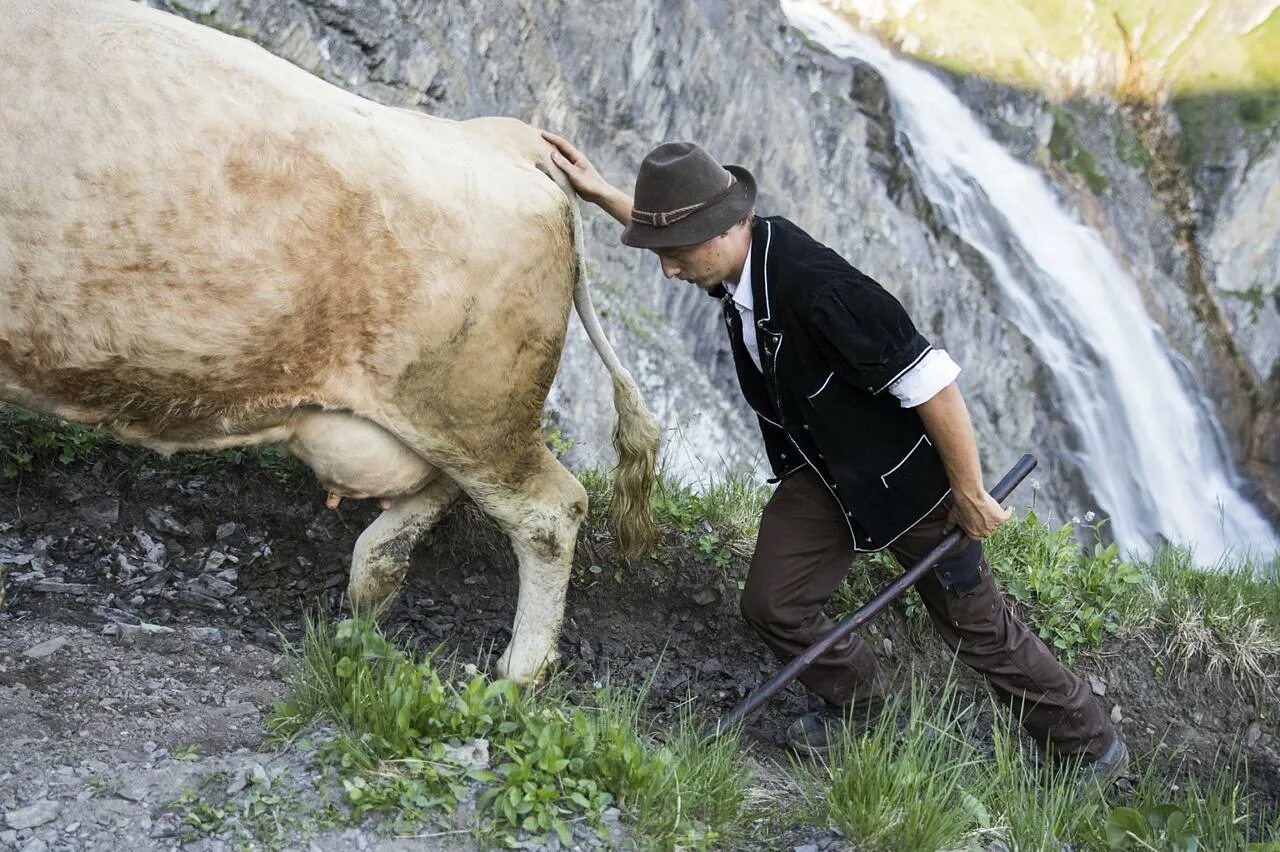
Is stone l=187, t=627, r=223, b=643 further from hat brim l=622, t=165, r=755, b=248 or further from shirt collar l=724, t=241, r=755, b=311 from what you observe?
shirt collar l=724, t=241, r=755, b=311

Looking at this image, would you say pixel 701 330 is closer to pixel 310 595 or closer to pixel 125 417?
pixel 310 595

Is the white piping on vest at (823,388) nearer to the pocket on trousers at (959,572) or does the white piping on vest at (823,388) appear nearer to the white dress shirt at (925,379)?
the white dress shirt at (925,379)

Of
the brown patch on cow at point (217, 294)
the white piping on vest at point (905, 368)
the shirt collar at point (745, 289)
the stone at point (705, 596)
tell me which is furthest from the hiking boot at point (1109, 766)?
the brown patch on cow at point (217, 294)

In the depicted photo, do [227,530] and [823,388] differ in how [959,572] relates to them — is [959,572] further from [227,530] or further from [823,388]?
[227,530]

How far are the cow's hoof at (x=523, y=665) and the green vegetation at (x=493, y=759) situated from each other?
2.41 feet

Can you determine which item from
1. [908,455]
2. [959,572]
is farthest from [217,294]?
[959,572]

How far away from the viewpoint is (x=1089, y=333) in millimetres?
12102

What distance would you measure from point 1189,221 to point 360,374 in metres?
13.8

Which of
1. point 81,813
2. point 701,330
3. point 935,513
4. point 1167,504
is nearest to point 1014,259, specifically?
→ point 1167,504

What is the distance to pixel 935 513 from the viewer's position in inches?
137

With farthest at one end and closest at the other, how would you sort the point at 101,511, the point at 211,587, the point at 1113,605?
the point at 1113,605, the point at 101,511, the point at 211,587

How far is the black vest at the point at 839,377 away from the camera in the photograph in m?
3.01

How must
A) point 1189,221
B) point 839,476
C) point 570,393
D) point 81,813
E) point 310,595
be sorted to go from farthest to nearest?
point 1189,221 < point 570,393 < point 310,595 < point 839,476 < point 81,813

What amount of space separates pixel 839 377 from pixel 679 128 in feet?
23.2
